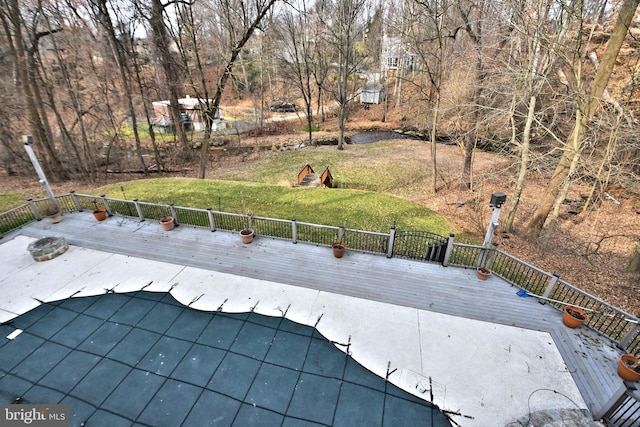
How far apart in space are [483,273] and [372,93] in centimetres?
3657

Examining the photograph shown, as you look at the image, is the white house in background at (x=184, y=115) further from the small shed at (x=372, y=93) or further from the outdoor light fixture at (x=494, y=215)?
the outdoor light fixture at (x=494, y=215)

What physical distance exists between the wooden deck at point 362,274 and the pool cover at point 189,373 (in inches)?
72.3

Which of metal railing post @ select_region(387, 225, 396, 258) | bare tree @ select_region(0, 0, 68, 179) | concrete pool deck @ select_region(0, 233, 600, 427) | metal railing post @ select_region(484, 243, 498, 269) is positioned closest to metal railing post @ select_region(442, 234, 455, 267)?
metal railing post @ select_region(484, 243, 498, 269)

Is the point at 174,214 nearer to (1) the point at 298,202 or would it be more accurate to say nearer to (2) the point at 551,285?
(1) the point at 298,202

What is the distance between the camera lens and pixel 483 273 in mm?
8062

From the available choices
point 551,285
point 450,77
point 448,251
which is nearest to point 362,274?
point 448,251

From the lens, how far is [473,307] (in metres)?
7.29

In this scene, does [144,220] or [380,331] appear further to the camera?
[144,220]

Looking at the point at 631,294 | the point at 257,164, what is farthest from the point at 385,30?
the point at 631,294

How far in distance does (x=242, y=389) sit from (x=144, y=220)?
8017 mm

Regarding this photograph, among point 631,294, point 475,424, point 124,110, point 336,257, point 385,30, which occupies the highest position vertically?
point 385,30

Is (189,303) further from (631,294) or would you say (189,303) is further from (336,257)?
(631,294)

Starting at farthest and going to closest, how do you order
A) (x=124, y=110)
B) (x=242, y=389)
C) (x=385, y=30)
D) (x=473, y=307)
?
(x=385, y=30), (x=124, y=110), (x=473, y=307), (x=242, y=389)

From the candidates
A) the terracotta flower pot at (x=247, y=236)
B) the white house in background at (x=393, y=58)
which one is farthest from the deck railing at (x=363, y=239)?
the white house in background at (x=393, y=58)
